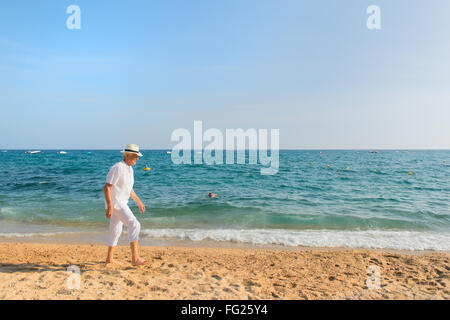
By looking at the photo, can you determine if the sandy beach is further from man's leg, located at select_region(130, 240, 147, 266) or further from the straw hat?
the straw hat

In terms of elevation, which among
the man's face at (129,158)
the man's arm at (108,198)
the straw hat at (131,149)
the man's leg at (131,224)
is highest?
the straw hat at (131,149)

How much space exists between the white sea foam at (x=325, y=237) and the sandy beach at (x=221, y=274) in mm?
840

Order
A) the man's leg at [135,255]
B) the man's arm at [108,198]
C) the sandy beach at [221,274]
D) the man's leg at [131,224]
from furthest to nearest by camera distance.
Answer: the man's leg at [135,255], the man's leg at [131,224], the man's arm at [108,198], the sandy beach at [221,274]

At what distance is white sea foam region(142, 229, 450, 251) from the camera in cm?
728

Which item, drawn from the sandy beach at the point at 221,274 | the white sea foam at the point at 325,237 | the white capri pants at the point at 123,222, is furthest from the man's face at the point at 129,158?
the white sea foam at the point at 325,237

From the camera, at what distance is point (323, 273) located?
4.94 meters

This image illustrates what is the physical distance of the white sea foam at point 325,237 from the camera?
7.28 meters

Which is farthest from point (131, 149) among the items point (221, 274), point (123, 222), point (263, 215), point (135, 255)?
point (263, 215)

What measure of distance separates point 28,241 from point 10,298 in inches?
188

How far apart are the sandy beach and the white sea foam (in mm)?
840

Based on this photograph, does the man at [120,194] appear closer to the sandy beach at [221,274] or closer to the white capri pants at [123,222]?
the white capri pants at [123,222]

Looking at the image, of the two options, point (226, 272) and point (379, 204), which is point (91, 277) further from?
point (379, 204)

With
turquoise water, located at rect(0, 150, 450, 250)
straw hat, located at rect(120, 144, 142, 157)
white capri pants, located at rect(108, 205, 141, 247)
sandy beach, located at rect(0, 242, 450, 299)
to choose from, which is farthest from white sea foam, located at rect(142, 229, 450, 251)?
straw hat, located at rect(120, 144, 142, 157)
